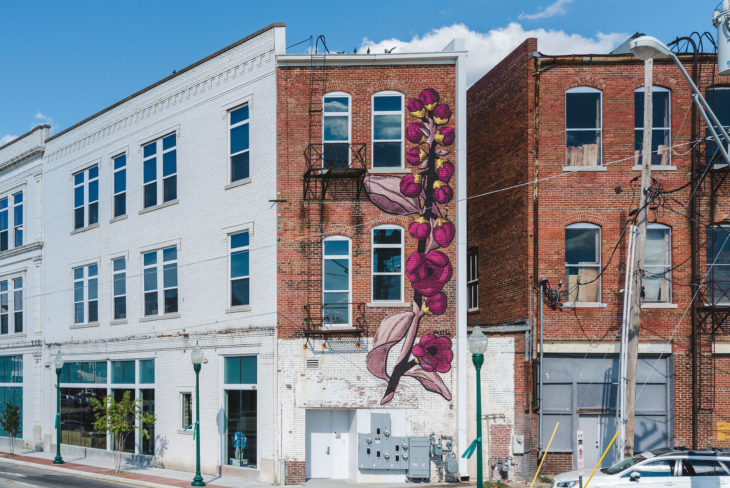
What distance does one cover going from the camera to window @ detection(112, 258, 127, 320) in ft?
105

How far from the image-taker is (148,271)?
1214 inches

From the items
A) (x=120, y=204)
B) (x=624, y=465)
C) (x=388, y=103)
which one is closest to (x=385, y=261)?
(x=388, y=103)

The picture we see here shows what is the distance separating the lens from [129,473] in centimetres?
2777

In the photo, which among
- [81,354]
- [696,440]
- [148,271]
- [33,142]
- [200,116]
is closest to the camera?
Answer: [696,440]

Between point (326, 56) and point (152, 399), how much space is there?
1363 centimetres

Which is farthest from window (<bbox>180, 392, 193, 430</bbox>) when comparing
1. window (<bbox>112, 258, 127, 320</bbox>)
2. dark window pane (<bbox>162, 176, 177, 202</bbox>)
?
dark window pane (<bbox>162, 176, 177, 202</bbox>)

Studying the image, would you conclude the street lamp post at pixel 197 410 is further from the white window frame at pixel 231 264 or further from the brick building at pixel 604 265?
the brick building at pixel 604 265

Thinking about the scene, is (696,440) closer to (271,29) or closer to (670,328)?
(670,328)

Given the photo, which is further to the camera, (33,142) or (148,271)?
(33,142)

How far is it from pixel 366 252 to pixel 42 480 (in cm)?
1246

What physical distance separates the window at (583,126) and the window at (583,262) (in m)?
2.01

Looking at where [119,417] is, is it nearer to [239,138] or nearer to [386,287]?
[239,138]

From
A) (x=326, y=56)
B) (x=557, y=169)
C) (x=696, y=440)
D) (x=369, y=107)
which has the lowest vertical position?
(x=696, y=440)

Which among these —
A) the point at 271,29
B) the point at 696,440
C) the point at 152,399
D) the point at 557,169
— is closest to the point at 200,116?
the point at 271,29
